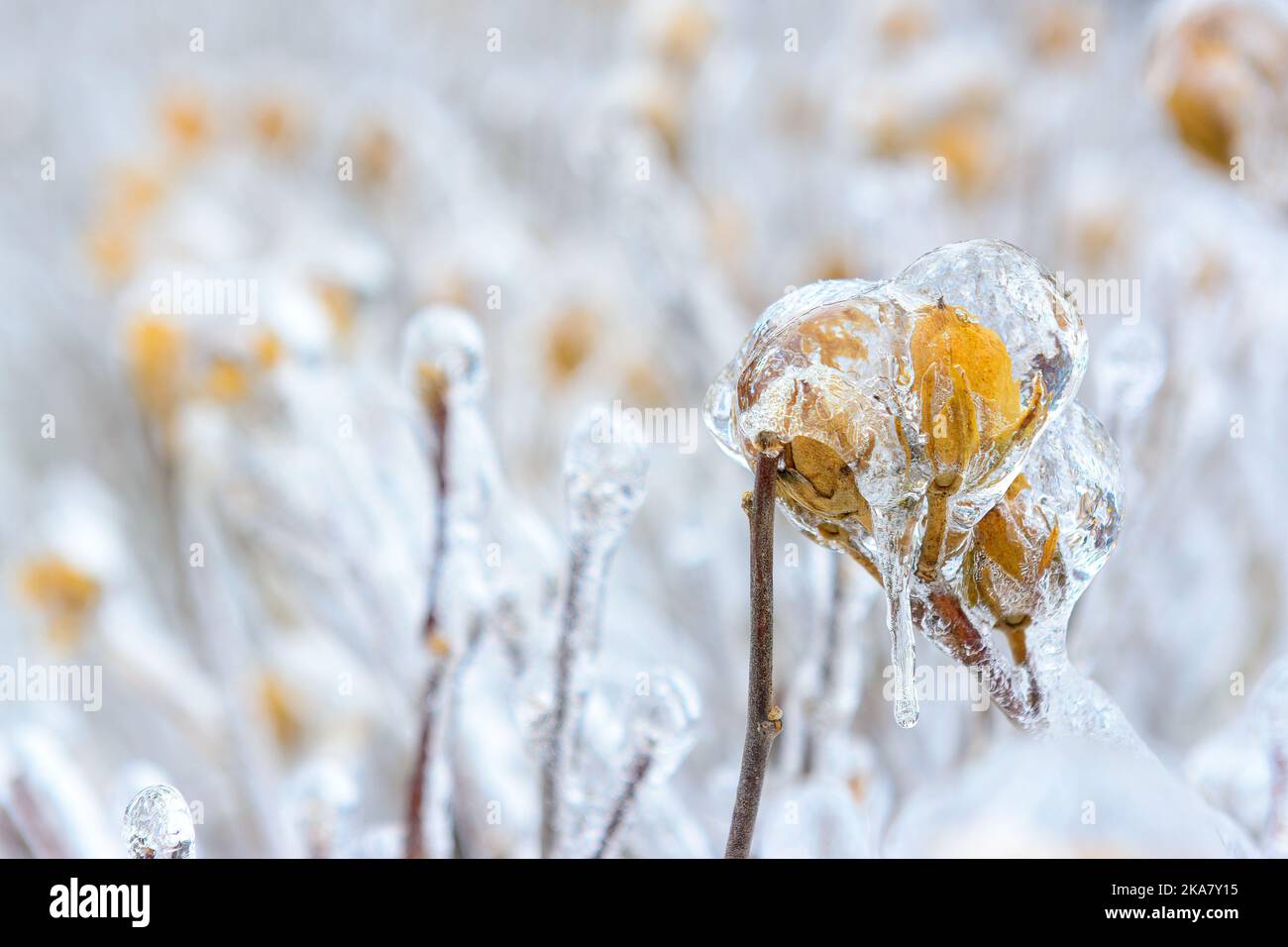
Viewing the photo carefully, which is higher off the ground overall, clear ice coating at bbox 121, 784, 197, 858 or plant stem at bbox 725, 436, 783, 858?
plant stem at bbox 725, 436, 783, 858

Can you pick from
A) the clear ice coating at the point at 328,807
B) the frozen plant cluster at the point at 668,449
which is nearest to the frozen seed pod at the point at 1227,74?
the frozen plant cluster at the point at 668,449

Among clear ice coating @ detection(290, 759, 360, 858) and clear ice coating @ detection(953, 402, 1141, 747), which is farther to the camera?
clear ice coating @ detection(290, 759, 360, 858)

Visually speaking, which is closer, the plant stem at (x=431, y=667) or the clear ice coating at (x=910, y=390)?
the clear ice coating at (x=910, y=390)

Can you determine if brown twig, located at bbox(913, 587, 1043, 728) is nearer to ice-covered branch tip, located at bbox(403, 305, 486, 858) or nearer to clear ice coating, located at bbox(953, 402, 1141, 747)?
clear ice coating, located at bbox(953, 402, 1141, 747)

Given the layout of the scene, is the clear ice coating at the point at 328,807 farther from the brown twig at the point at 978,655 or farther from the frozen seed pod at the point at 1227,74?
the frozen seed pod at the point at 1227,74

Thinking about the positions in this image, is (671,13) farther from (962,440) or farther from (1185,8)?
(962,440)

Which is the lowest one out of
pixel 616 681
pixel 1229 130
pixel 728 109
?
pixel 616 681

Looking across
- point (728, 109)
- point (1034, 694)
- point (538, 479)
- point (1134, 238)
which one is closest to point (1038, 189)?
point (1134, 238)

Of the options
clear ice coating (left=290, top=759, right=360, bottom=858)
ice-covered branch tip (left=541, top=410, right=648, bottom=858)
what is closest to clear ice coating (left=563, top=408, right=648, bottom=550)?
ice-covered branch tip (left=541, top=410, right=648, bottom=858)
